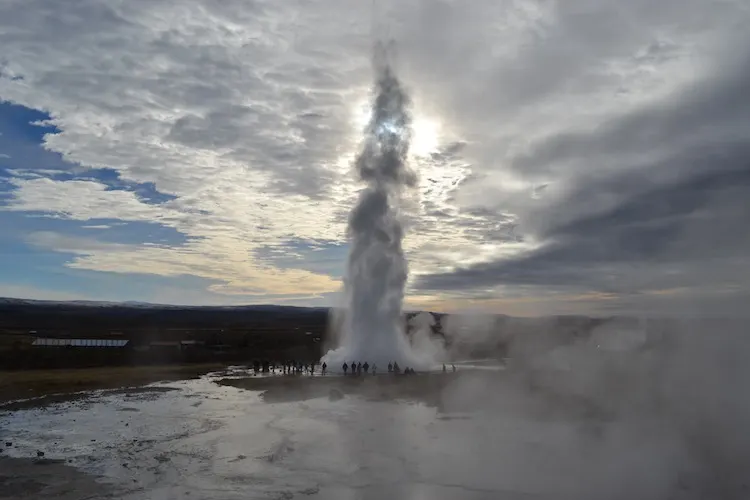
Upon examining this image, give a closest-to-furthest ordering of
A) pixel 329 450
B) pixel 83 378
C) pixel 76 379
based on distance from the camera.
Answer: pixel 329 450
pixel 76 379
pixel 83 378

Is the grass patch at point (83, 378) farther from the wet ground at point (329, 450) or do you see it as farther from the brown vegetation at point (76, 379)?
the wet ground at point (329, 450)

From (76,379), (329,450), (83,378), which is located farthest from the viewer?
(83,378)

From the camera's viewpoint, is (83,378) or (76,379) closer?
(76,379)

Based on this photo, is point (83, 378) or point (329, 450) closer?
point (329, 450)

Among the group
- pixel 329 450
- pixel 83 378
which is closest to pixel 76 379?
pixel 83 378

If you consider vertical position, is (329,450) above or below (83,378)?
below

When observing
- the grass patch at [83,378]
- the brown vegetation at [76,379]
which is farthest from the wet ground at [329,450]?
the grass patch at [83,378]

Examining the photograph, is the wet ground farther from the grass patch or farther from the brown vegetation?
the grass patch

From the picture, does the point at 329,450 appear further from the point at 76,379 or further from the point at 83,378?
the point at 83,378
